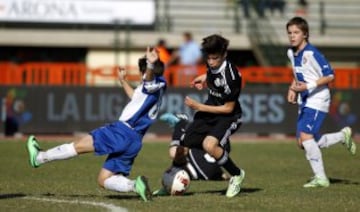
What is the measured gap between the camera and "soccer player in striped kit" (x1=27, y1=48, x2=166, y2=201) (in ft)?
33.2

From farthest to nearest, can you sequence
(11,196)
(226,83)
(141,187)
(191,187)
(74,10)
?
(74,10) < (191,187) < (226,83) < (11,196) < (141,187)

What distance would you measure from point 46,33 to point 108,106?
19.6 ft

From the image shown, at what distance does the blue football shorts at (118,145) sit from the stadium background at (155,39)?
13.3m

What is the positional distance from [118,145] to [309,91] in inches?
122

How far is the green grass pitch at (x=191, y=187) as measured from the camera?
381 inches

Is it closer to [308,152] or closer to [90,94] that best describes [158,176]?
[308,152]

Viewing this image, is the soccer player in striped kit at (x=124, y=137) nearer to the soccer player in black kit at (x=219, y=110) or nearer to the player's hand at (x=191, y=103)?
the player's hand at (x=191, y=103)

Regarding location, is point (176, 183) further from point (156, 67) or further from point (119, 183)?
point (156, 67)

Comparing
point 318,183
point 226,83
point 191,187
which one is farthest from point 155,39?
point 226,83

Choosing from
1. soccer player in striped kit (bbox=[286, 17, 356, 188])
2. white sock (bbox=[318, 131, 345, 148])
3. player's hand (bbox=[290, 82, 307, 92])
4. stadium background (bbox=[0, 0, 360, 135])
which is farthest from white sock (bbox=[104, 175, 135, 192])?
stadium background (bbox=[0, 0, 360, 135])

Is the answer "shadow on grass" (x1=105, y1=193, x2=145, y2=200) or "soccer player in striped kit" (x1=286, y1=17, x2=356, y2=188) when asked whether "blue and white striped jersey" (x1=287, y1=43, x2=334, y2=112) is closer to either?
"soccer player in striped kit" (x1=286, y1=17, x2=356, y2=188)

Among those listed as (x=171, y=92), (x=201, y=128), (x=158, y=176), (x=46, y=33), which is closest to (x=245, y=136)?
(x=171, y=92)

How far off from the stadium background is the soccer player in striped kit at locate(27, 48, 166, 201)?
13.2 m

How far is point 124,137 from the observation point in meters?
10.1
